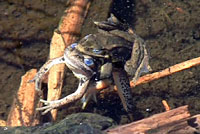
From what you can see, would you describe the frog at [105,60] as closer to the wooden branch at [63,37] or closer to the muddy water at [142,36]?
the wooden branch at [63,37]

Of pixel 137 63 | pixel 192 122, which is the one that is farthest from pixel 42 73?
pixel 192 122

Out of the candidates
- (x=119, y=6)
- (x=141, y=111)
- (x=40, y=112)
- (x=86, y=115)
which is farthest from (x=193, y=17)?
(x=40, y=112)

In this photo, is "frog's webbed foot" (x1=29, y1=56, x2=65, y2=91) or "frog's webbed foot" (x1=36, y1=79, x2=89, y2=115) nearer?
"frog's webbed foot" (x1=36, y1=79, x2=89, y2=115)

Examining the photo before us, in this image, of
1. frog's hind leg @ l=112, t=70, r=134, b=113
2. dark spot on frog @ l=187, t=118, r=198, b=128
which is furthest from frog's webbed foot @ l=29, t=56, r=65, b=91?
dark spot on frog @ l=187, t=118, r=198, b=128

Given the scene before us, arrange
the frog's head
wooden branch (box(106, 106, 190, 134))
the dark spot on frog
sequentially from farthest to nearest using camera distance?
the frog's head, the dark spot on frog, wooden branch (box(106, 106, 190, 134))

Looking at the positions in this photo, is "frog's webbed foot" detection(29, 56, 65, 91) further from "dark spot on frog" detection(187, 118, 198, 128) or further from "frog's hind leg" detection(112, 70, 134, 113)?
"dark spot on frog" detection(187, 118, 198, 128)

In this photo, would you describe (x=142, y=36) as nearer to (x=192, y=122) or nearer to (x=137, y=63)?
(x=137, y=63)
